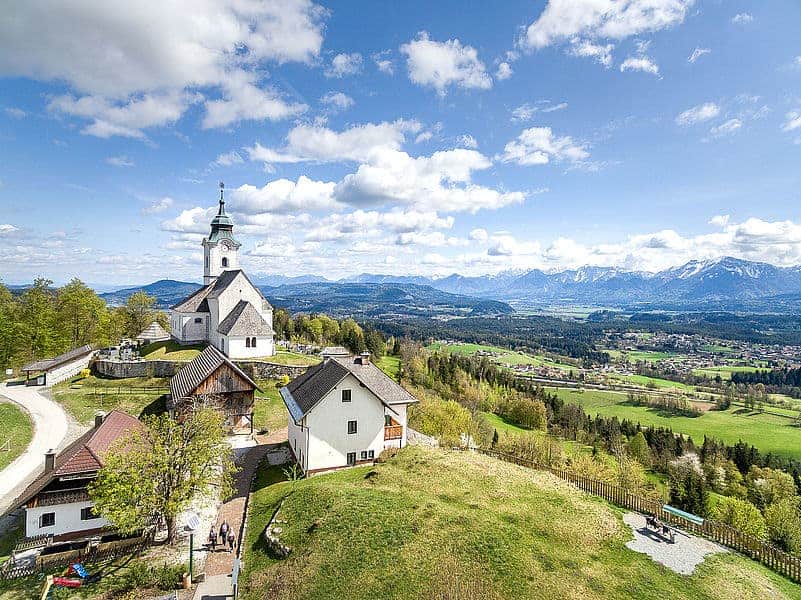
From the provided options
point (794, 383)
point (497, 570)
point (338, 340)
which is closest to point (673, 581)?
point (497, 570)

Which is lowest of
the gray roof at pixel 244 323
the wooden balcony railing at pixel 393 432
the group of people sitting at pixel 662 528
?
the group of people sitting at pixel 662 528

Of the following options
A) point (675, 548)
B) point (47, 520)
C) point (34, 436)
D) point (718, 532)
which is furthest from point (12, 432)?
point (718, 532)

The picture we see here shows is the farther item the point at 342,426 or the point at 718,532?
the point at 342,426

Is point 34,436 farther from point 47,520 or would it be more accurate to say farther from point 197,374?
point 47,520

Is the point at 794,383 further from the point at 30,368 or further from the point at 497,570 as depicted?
the point at 30,368

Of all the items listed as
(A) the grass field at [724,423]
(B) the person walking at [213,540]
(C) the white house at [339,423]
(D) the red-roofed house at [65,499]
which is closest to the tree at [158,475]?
(D) the red-roofed house at [65,499]

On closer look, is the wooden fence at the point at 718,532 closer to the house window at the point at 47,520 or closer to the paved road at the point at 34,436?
the house window at the point at 47,520

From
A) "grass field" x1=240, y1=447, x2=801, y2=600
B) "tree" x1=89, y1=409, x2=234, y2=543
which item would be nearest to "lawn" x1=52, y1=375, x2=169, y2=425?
"tree" x1=89, y1=409, x2=234, y2=543

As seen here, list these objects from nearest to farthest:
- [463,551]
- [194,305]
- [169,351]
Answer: [463,551] < [169,351] < [194,305]
